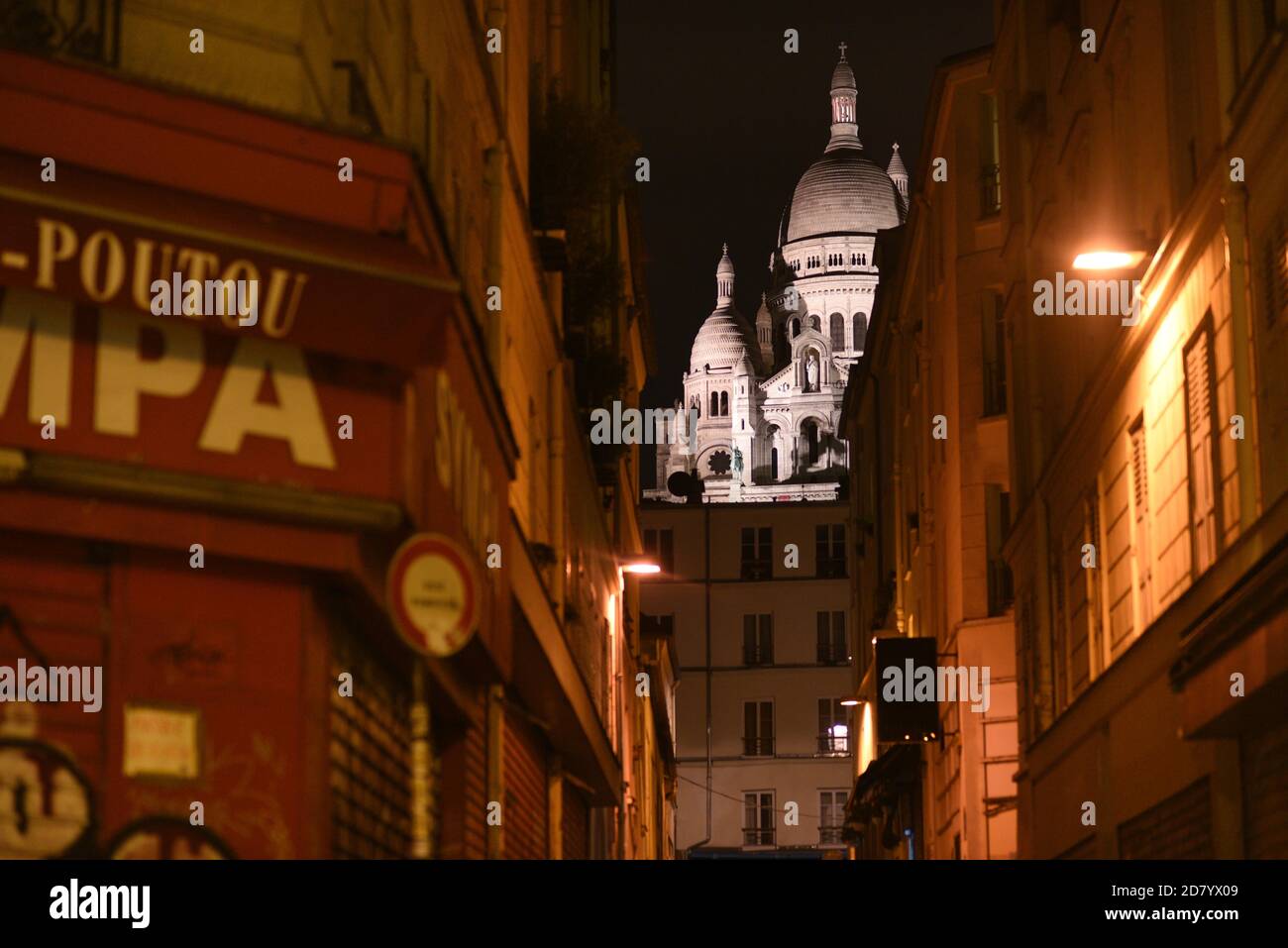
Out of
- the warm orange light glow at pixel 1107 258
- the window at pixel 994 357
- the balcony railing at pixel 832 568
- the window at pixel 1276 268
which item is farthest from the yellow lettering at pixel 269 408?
the balcony railing at pixel 832 568

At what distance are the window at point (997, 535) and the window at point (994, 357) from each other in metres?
1.28

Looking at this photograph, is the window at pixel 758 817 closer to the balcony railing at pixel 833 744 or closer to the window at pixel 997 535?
the balcony railing at pixel 833 744

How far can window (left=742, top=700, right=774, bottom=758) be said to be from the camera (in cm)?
7969

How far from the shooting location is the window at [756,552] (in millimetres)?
80188

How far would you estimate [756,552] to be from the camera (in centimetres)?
8025

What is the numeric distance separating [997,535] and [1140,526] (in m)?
12.7

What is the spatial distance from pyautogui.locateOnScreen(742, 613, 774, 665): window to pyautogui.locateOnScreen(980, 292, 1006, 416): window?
4670 cm

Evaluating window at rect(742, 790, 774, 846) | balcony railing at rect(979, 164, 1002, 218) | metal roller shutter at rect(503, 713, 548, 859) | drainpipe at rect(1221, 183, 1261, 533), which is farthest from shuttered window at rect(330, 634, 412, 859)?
window at rect(742, 790, 774, 846)

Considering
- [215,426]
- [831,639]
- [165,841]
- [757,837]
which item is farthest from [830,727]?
[165,841]

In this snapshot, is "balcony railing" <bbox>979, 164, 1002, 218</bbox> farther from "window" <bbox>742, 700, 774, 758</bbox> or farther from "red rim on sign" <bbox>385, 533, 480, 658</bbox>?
"window" <bbox>742, 700, 774, 758</bbox>

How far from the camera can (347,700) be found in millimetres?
10281
